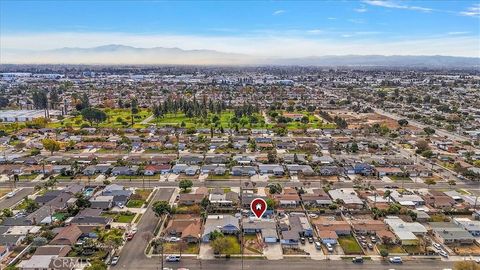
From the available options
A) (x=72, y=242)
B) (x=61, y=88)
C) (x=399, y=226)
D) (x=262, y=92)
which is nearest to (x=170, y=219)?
(x=72, y=242)

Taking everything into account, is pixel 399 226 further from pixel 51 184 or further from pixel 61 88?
pixel 61 88

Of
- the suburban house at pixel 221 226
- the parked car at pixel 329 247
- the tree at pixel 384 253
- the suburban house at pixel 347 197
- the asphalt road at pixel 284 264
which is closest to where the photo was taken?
the asphalt road at pixel 284 264

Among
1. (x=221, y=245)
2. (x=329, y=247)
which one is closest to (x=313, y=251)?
(x=329, y=247)

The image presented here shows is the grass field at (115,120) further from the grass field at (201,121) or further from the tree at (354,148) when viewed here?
the tree at (354,148)

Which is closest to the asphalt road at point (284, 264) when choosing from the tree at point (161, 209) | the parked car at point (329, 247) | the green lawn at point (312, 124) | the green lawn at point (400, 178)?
the parked car at point (329, 247)

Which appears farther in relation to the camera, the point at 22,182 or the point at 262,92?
the point at 262,92

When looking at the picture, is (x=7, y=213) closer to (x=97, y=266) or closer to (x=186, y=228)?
(x=97, y=266)

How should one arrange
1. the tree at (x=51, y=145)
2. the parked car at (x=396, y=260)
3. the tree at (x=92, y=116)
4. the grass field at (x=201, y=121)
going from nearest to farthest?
the parked car at (x=396, y=260)
the tree at (x=51, y=145)
the grass field at (x=201, y=121)
the tree at (x=92, y=116)
